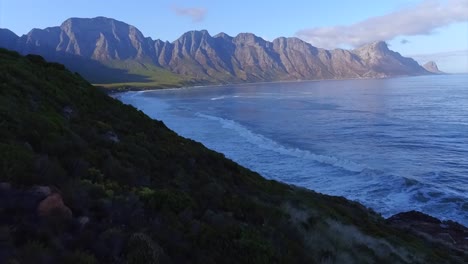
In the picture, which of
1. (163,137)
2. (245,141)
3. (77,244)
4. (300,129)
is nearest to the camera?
(77,244)

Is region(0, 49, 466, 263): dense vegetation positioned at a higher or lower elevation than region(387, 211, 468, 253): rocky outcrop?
higher

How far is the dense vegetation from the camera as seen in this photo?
536 centimetres

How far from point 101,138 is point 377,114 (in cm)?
7444

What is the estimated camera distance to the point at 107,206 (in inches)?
261

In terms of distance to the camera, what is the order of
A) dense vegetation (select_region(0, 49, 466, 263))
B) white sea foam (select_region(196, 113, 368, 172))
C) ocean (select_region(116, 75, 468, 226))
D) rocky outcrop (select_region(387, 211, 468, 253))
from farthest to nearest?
white sea foam (select_region(196, 113, 368, 172))
ocean (select_region(116, 75, 468, 226))
rocky outcrop (select_region(387, 211, 468, 253))
dense vegetation (select_region(0, 49, 466, 263))

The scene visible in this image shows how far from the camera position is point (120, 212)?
6633mm

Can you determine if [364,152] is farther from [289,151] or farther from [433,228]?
[433,228]

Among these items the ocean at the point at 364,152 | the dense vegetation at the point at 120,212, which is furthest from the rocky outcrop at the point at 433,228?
the dense vegetation at the point at 120,212

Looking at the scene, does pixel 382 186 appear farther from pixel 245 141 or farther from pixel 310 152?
pixel 245 141

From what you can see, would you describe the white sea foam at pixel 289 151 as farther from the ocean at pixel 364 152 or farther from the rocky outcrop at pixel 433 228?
the rocky outcrop at pixel 433 228

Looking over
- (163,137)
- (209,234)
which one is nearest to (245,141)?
(163,137)

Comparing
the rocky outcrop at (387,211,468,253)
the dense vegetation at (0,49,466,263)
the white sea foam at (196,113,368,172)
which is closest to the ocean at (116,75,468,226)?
the white sea foam at (196,113,368,172)

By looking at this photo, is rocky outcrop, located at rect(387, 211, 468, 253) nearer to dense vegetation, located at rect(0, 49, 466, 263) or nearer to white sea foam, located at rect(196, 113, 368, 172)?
dense vegetation, located at rect(0, 49, 466, 263)

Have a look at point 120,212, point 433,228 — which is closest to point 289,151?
point 433,228
